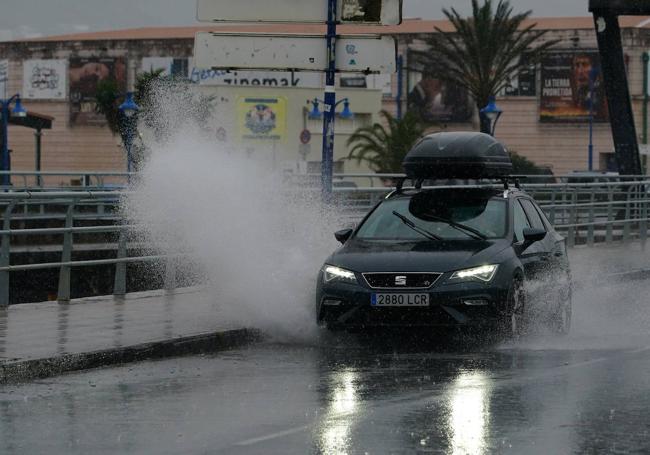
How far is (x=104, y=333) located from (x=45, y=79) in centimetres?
8536

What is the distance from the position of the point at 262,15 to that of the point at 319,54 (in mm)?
852

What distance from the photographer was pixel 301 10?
1728 centimetres

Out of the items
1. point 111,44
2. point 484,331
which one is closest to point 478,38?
point 111,44

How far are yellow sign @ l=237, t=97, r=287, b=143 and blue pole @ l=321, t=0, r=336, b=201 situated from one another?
69181 millimetres

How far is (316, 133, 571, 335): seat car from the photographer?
13.2 metres

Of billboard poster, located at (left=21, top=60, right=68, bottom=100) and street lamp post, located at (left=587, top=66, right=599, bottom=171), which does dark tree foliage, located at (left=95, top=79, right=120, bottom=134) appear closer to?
billboard poster, located at (left=21, top=60, right=68, bottom=100)

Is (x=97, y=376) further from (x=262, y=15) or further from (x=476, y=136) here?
(x=262, y=15)

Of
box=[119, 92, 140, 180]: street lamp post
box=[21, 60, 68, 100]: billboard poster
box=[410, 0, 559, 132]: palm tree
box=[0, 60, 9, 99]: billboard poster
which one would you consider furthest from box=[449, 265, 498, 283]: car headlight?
box=[0, 60, 9, 99]: billboard poster

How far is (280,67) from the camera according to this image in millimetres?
17062

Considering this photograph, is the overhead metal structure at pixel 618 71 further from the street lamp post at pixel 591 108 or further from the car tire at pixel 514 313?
the street lamp post at pixel 591 108

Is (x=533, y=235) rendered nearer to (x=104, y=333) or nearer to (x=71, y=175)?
(x=104, y=333)

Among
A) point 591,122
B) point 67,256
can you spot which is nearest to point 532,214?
point 67,256

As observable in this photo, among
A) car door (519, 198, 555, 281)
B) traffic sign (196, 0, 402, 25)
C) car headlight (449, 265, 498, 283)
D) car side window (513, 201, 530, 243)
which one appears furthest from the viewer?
traffic sign (196, 0, 402, 25)

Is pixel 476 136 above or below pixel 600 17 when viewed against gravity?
below
